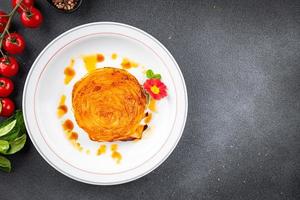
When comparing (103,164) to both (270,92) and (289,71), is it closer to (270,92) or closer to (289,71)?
(270,92)

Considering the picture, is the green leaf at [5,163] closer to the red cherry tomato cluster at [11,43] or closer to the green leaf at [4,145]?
the green leaf at [4,145]

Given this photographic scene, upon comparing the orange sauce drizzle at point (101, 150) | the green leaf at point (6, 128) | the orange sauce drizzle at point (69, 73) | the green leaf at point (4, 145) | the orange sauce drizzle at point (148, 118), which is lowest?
the green leaf at point (4, 145)

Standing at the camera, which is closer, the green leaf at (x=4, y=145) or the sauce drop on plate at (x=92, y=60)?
the green leaf at (x=4, y=145)

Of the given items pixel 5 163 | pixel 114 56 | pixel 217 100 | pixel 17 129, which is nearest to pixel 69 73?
pixel 114 56

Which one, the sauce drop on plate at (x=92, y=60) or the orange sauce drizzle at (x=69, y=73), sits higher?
the sauce drop on plate at (x=92, y=60)

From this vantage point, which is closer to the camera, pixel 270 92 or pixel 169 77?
pixel 169 77

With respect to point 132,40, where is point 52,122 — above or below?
below

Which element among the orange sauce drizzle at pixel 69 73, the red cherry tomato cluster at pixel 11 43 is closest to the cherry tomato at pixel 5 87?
the red cherry tomato cluster at pixel 11 43

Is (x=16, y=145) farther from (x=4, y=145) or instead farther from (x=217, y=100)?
(x=217, y=100)

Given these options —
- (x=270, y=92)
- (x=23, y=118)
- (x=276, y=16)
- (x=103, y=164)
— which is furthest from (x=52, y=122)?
(x=276, y=16)
